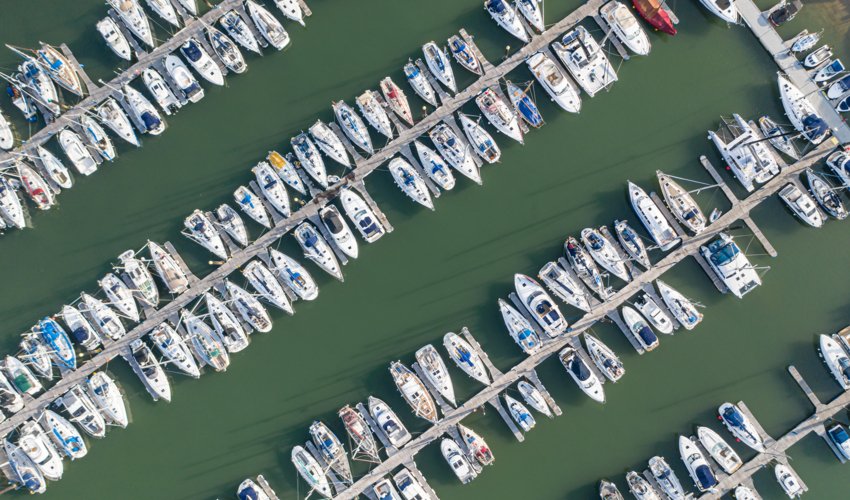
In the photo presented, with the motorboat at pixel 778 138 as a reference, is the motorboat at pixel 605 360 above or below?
below

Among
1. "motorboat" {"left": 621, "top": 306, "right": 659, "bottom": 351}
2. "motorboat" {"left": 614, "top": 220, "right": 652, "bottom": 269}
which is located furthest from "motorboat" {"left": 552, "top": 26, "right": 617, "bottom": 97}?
"motorboat" {"left": 621, "top": 306, "right": 659, "bottom": 351}

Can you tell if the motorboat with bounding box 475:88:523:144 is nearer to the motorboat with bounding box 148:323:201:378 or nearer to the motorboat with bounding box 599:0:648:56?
the motorboat with bounding box 599:0:648:56

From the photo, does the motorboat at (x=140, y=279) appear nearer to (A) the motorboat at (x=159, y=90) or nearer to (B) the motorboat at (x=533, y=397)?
(A) the motorboat at (x=159, y=90)

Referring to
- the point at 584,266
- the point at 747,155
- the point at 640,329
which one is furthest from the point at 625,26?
the point at 640,329

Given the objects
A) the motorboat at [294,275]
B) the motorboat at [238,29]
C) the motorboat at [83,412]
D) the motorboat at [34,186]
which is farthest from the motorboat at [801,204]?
the motorboat at [34,186]

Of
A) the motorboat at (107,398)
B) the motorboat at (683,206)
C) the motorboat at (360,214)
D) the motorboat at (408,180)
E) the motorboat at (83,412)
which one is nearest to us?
the motorboat at (83,412)

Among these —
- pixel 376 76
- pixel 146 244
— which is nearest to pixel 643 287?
pixel 376 76

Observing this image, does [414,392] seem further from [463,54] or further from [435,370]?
[463,54]
